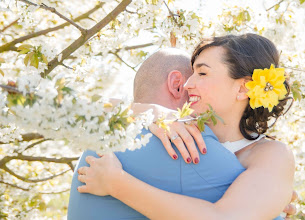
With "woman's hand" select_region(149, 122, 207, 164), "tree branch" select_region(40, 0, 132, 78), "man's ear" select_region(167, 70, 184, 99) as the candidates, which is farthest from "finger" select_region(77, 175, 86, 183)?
"tree branch" select_region(40, 0, 132, 78)

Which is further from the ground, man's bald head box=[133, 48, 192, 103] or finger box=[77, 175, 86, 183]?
man's bald head box=[133, 48, 192, 103]

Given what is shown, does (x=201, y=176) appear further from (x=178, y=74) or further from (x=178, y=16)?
(x=178, y=16)

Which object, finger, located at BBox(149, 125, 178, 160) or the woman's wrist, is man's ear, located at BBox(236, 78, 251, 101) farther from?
the woman's wrist

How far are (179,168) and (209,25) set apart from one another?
8.57ft

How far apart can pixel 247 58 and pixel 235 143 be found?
0.50 metres

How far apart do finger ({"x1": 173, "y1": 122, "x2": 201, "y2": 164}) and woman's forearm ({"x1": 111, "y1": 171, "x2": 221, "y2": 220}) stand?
194 mm

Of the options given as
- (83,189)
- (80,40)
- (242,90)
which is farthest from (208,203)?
(80,40)

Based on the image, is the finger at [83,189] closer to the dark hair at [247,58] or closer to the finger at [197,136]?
the finger at [197,136]

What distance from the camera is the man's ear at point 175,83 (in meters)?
2.51

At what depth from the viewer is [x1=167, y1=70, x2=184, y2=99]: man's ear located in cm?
251

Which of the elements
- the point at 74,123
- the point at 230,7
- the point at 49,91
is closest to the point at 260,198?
the point at 74,123

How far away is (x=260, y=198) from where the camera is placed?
6.00 ft

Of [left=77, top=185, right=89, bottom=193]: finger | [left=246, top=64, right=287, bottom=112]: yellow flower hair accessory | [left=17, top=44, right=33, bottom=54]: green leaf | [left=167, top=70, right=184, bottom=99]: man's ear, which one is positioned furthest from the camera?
[left=17, top=44, right=33, bottom=54]: green leaf

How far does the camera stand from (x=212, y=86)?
2447 millimetres
